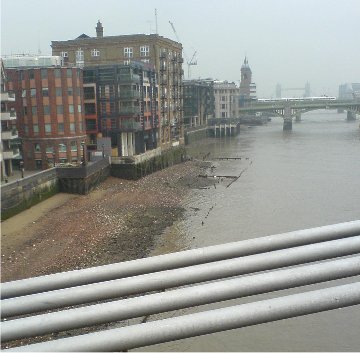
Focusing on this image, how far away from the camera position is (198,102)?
5431 cm

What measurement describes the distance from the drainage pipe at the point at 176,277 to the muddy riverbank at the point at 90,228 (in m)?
9.43

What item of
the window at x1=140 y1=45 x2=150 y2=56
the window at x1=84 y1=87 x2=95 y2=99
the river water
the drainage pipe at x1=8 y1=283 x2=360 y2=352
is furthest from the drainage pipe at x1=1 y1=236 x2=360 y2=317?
the window at x1=140 y1=45 x2=150 y2=56

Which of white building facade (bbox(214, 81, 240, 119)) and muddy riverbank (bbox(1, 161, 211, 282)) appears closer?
muddy riverbank (bbox(1, 161, 211, 282))

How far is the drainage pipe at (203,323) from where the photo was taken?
4.40ft

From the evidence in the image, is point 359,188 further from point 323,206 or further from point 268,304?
point 268,304

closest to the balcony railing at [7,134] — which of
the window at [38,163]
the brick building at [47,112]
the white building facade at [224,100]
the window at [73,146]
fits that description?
the brick building at [47,112]

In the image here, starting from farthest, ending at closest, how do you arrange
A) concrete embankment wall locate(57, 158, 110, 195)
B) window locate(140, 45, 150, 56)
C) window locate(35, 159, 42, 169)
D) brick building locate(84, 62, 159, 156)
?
window locate(140, 45, 150, 56)
brick building locate(84, 62, 159, 156)
window locate(35, 159, 42, 169)
concrete embankment wall locate(57, 158, 110, 195)

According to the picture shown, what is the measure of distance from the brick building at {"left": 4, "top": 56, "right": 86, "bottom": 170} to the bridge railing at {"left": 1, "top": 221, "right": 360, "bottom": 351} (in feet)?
69.1

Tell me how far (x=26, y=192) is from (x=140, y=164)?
8773mm

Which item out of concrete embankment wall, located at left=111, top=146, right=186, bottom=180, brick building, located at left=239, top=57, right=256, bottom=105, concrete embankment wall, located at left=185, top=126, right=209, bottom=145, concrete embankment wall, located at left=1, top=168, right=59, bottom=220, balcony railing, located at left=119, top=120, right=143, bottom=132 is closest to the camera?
concrete embankment wall, located at left=1, top=168, right=59, bottom=220

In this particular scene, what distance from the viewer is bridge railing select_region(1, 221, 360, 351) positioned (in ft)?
4.54

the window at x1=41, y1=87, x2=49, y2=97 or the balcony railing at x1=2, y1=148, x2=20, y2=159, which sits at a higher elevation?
the window at x1=41, y1=87, x2=49, y2=97

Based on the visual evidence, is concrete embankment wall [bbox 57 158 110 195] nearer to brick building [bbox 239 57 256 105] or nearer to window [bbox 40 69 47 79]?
window [bbox 40 69 47 79]

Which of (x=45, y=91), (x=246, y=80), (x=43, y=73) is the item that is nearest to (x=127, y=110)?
(x=45, y=91)
